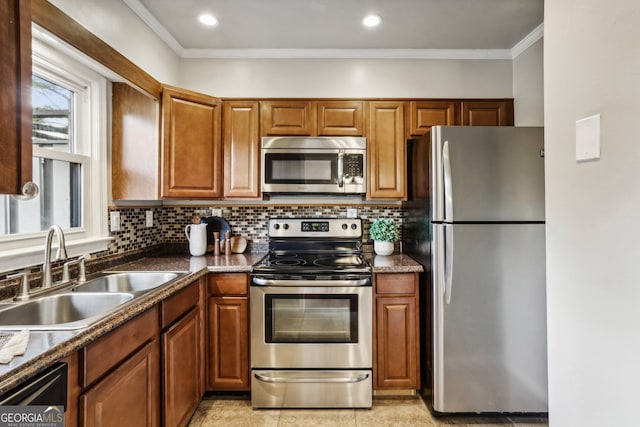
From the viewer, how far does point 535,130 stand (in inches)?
78.5

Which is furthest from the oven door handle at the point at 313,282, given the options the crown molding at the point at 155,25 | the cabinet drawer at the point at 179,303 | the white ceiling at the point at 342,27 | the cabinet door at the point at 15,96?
the crown molding at the point at 155,25

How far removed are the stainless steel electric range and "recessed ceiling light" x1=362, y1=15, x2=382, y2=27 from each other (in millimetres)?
1653

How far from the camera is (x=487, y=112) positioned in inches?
106

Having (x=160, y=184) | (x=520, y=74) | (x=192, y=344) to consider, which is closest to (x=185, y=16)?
(x=160, y=184)

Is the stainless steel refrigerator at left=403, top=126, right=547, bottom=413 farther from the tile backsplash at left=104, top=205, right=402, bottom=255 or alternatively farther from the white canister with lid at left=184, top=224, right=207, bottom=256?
the white canister with lid at left=184, top=224, right=207, bottom=256

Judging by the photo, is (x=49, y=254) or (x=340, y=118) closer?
(x=49, y=254)

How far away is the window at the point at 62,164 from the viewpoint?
157 cm

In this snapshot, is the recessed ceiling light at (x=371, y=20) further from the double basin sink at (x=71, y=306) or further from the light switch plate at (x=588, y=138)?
the double basin sink at (x=71, y=306)

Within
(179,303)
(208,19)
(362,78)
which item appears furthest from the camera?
(362,78)

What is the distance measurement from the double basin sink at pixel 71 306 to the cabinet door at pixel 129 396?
0.76 ft

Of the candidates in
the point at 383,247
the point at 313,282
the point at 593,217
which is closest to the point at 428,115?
the point at 383,247

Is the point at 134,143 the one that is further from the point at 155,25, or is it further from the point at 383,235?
the point at 383,235

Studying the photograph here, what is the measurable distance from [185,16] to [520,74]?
250cm

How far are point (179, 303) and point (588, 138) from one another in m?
1.83
